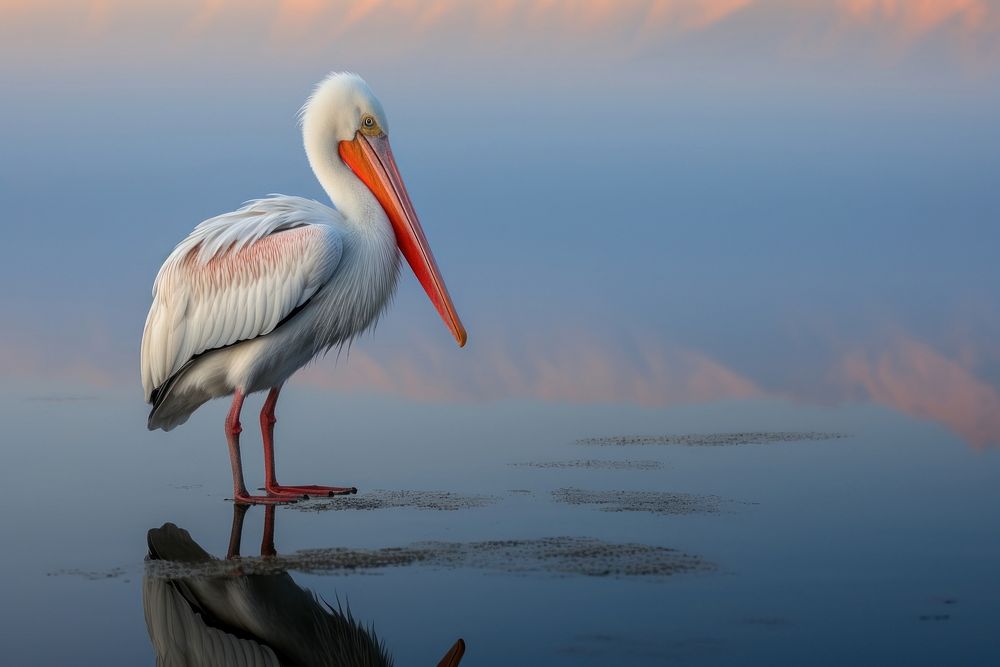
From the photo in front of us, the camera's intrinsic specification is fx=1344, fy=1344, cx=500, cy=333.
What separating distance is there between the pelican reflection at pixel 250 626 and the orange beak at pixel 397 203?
2438 millimetres

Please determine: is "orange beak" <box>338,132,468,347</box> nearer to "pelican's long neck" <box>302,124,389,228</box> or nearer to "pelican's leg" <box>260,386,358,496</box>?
"pelican's long neck" <box>302,124,389,228</box>

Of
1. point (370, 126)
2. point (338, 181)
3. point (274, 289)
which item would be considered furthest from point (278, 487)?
point (370, 126)

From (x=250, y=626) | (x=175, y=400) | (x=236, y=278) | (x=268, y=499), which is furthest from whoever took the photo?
(x=175, y=400)

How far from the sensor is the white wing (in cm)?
678

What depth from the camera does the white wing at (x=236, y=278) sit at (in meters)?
6.78

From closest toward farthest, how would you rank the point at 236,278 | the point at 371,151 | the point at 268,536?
the point at 268,536 < the point at 236,278 < the point at 371,151

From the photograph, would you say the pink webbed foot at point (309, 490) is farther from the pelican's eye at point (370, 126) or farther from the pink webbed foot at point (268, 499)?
the pelican's eye at point (370, 126)

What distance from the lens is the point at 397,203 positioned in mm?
7445

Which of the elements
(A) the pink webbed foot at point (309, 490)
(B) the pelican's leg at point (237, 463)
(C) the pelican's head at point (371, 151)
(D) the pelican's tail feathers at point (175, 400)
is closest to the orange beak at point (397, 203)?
(C) the pelican's head at point (371, 151)

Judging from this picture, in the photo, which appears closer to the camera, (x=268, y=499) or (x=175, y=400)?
(x=268, y=499)

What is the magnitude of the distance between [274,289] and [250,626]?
231 centimetres

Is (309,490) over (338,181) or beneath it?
beneath

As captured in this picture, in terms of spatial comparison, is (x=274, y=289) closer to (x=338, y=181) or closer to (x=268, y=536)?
(x=338, y=181)

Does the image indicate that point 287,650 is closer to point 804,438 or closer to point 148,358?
point 148,358
